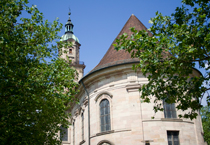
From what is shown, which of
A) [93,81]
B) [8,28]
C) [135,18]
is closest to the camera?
[8,28]

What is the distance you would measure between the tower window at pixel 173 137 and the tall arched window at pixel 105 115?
14.7 feet

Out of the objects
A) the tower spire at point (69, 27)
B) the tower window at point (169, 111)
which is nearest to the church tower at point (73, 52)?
the tower spire at point (69, 27)

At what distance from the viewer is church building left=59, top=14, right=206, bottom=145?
18.7 m

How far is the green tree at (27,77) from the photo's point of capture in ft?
38.6

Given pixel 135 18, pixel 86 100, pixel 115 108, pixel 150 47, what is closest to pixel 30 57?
pixel 150 47

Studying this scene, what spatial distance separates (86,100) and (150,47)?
1321cm

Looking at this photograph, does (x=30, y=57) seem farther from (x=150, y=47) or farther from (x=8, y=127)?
(x=150, y=47)

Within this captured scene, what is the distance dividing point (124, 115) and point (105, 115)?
1850 mm

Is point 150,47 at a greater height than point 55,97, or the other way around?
point 150,47

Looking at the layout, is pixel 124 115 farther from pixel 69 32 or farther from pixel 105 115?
pixel 69 32

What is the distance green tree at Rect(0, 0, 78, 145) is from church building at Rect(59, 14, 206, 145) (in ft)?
17.8

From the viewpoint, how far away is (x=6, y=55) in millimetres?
11289

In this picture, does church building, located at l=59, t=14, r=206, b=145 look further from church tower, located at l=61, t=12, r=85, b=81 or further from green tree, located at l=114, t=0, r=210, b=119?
church tower, located at l=61, t=12, r=85, b=81

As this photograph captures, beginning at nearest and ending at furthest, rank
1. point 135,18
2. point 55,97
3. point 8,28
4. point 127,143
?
point 8,28 < point 55,97 < point 127,143 < point 135,18
